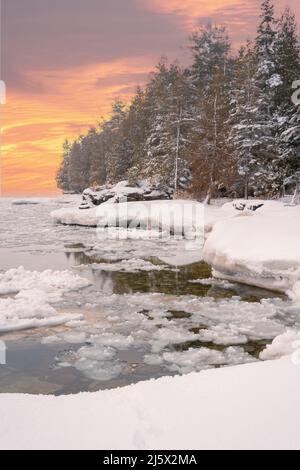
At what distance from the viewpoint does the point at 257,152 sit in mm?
31344

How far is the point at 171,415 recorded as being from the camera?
354cm

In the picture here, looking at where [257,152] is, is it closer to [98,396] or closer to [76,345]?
[76,345]

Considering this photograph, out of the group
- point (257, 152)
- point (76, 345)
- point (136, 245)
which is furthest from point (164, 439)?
point (257, 152)

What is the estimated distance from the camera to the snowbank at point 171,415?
3.22 m

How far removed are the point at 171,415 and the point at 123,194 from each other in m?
31.8

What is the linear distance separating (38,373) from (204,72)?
42.7 m

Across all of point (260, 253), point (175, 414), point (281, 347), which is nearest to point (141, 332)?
point (281, 347)

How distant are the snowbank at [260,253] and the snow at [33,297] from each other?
12.6ft

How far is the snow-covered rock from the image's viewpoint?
3490cm

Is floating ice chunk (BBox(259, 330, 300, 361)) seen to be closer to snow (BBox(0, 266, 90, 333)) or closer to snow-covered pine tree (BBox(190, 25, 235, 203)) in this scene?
snow (BBox(0, 266, 90, 333))

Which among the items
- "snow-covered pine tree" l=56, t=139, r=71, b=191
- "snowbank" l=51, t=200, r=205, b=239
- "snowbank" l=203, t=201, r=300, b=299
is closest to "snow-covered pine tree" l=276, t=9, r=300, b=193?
"snowbank" l=51, t=200, r=205, b=239

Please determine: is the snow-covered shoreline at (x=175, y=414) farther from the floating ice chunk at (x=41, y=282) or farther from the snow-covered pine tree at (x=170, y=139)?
the snow-covered pine tree at (x=170, y=139)

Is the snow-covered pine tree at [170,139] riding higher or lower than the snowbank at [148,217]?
higher

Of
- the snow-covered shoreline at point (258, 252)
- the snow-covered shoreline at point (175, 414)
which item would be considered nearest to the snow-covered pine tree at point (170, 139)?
the snow-covered shoreline at point (258, 252)
